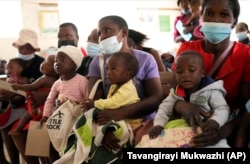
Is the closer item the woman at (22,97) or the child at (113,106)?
the child at (113,106)

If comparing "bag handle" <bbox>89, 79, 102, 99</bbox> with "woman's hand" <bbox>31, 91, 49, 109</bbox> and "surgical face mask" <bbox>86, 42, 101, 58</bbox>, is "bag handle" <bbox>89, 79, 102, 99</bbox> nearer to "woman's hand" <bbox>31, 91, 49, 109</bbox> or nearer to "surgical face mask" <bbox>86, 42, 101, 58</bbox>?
"surgical face mask" <bbox>86, 42, 101, 58</bbox>

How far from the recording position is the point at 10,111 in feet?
8.84

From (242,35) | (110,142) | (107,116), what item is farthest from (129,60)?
(242,35)

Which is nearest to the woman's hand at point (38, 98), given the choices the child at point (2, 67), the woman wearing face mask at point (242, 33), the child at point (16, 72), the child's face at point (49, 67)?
the child's face at point (49, 67)

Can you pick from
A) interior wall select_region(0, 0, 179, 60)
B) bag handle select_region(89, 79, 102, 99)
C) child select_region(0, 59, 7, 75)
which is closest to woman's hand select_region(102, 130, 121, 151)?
bag handle select_region(89, 79, 102, 99)

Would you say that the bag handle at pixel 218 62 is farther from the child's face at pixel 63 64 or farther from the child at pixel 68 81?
the child's face at pixel 63 64

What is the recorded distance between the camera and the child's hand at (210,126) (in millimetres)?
1295

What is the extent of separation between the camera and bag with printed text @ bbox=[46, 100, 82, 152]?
6.07 ft

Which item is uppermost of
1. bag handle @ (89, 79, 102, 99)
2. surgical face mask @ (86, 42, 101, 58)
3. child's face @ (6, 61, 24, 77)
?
surgical face mask @ (86, 42, 101, 58)

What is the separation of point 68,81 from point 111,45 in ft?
1.65

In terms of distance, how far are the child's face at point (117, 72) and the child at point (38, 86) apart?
95cm

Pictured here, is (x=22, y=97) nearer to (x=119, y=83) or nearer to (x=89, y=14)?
(x=119, y=83)

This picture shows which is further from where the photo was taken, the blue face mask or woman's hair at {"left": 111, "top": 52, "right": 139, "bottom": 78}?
woman's hair at {"left": 111, "top": 52, "right": 139, "bottom": 78}

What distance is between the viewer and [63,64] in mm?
2123
